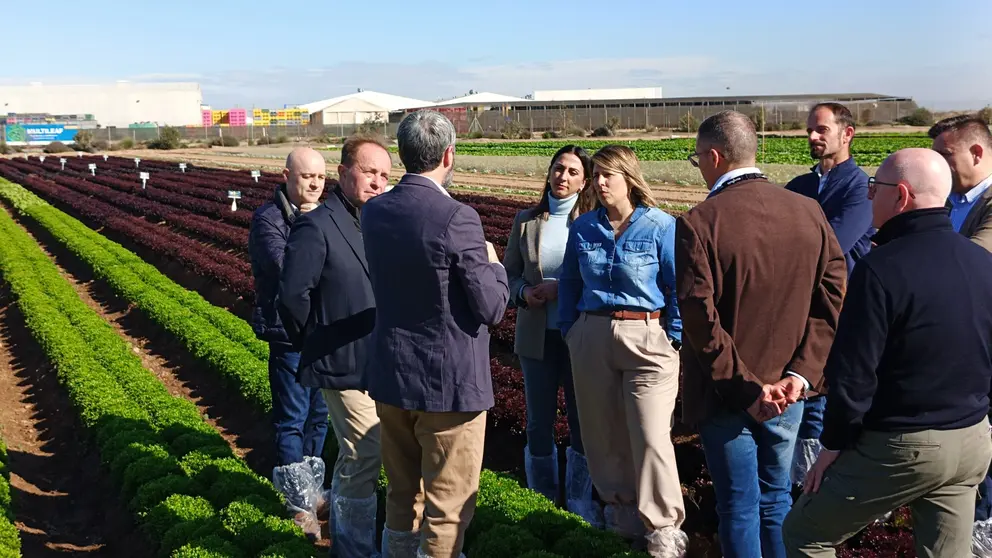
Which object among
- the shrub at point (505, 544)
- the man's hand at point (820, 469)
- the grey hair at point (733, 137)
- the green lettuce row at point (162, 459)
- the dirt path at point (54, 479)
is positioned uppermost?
the grey hair at point (733, 137)

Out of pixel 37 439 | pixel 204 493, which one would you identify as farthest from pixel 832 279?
pixel 37 439

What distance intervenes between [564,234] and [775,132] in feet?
190

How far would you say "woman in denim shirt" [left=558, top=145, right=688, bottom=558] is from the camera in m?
3.92

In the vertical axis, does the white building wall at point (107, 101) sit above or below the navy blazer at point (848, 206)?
above

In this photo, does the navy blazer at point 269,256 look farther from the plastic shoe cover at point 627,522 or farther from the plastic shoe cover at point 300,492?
the plastic shoe cover at point 627,522

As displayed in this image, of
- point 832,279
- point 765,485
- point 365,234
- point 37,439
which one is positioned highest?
point 365,234

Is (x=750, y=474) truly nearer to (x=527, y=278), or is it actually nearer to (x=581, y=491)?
(x=581, y=491)

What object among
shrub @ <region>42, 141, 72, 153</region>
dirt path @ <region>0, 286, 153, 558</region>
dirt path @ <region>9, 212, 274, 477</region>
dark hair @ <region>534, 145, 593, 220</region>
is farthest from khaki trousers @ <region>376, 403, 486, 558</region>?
shrub @ <region>42, 141, 72, 153</region>

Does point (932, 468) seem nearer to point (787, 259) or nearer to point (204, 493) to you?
point (787, 259)

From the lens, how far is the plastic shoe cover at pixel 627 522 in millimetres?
4250

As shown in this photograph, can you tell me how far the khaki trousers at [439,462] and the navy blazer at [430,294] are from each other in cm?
10

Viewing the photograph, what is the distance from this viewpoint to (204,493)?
17.1ft

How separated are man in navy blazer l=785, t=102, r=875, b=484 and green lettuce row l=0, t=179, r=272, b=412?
4.13 m

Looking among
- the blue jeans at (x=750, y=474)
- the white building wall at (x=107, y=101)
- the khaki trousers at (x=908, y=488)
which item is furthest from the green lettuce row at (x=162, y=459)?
the white building wall at (x=107, y=101)
